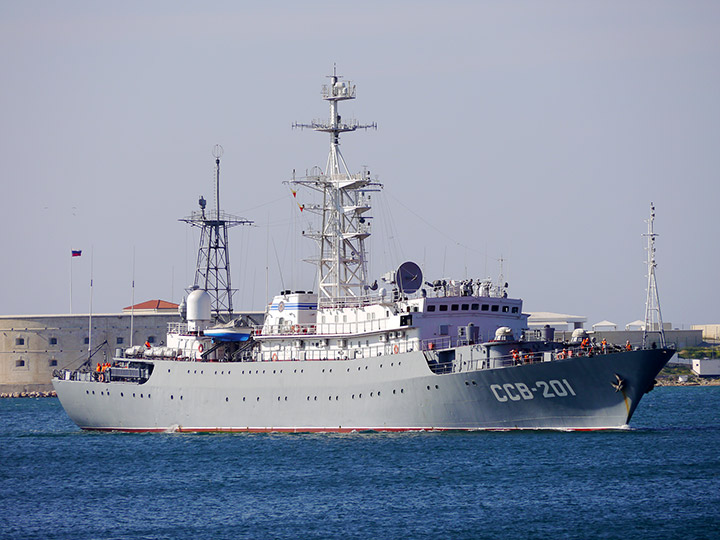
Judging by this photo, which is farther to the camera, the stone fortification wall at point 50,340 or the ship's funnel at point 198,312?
the stone fortification wall at point 50,340

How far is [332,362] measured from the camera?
1869 inches

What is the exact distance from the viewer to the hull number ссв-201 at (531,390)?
42.1 m

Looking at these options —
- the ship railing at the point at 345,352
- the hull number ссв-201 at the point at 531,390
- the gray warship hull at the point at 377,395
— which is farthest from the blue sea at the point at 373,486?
the ship railing at the point at 345,352

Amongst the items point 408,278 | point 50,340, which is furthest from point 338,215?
point 50,340

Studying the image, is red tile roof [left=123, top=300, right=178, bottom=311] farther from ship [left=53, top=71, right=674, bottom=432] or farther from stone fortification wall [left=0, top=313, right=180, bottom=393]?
ship [left=53, top=71, right=674, bottom=432]

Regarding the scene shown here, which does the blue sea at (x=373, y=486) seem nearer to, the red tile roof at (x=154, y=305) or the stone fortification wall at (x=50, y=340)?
the stone fortification wall at (x=50, y=340)

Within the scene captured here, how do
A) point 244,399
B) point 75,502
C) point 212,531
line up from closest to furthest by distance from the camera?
1. point 212,531
2. point 75,502
3. point 244,399

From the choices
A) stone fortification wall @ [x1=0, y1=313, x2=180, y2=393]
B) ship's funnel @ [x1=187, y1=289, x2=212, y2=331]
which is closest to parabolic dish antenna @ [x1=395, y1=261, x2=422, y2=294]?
ship's funnel @ [x1=187, y1=289, x2=212, y2=331]

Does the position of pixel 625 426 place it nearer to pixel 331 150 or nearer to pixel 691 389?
pixel 331 150

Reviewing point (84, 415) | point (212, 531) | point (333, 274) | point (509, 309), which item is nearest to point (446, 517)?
point (212, 531)

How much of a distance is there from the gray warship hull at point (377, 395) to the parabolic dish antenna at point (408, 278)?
316cm

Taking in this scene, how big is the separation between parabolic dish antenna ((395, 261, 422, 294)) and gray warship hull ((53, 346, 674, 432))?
10.4 ft

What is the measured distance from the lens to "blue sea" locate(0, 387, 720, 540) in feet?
96.5

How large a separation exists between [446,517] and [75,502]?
11970 millimetres
